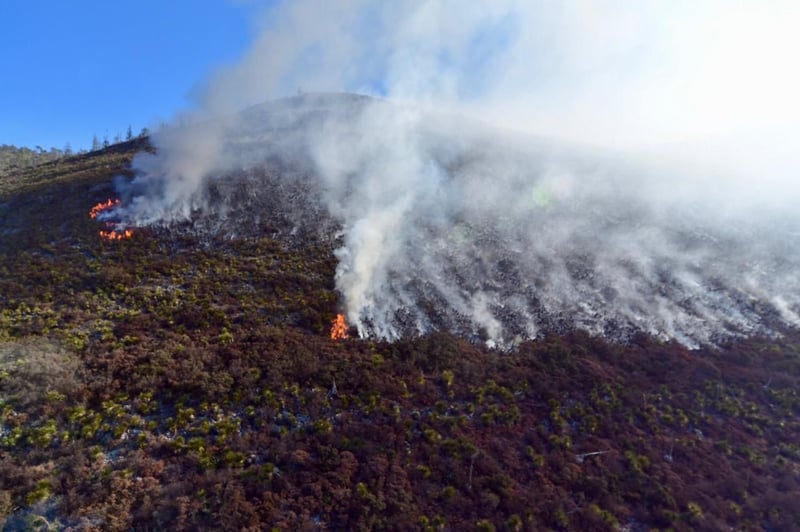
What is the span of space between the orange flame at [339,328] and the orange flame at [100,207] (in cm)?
3208

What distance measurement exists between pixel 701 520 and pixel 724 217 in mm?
49195

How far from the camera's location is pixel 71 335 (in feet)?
82.7

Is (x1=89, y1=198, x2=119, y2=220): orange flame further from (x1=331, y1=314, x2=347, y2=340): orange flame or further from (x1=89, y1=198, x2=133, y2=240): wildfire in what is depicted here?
(x1=331, y1=314, x2=347, y2=340): orange flame

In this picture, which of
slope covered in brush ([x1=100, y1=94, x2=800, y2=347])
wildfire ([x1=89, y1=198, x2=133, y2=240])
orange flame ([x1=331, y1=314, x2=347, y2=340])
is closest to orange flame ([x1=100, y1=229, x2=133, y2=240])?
wildfire ([x1=89, y1=198, x2=133, y2=240])

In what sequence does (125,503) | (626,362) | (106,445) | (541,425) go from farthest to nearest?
(626,362) < (541,425) < (106,445) < (125,503)

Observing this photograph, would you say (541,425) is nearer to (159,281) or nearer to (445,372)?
(445,372)

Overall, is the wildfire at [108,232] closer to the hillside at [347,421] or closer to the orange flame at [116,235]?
the orange flame at [116,235]

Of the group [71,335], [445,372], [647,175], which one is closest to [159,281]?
[71,335]

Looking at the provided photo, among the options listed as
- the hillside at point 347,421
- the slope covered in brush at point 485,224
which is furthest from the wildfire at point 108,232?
the hillside at point 347,421

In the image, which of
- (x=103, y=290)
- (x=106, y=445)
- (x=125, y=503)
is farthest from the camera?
(x=103, y=290)

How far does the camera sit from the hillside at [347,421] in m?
16.1

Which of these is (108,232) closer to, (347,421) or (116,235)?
(116,235)

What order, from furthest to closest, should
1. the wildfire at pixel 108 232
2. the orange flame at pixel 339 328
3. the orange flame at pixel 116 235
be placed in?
the wildfire at pixel 108 232 < the orange flame at pixel 116 235 < the orange flame at pixel 339 328

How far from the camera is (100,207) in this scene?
149 feet
